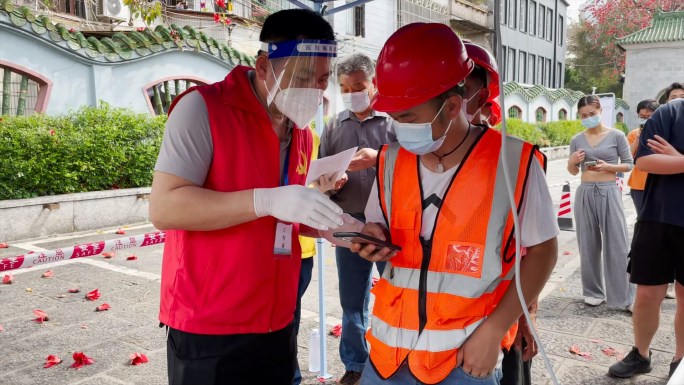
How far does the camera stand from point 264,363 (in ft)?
6.40

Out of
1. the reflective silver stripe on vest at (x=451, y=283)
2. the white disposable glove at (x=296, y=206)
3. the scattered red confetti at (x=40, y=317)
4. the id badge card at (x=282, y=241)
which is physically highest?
the white disposable glove at (x=296, y=206)

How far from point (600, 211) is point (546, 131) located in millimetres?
20526

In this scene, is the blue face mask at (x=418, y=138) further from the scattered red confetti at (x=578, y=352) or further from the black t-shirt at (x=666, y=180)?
the scattered red confetti at (x=578, y=352)

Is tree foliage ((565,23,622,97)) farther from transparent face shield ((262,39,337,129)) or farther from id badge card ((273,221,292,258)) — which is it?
id badge card ((273,221,292,258))

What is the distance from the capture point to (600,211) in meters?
5.16

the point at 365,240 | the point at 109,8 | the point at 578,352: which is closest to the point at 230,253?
the point at 365,240

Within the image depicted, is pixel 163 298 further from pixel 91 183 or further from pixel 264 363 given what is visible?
pixel 91 183

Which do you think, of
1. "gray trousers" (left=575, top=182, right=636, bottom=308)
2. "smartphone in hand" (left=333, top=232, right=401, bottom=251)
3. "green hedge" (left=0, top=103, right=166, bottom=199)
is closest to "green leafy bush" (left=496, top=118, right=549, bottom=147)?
"green hedge" (left=0, top=103, right=166, bottom=199)

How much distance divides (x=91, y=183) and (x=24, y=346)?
480 cm

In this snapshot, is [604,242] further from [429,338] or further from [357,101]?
[429,338]

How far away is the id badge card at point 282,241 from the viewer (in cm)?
189

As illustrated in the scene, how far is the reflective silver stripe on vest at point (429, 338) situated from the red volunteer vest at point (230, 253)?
444 mm

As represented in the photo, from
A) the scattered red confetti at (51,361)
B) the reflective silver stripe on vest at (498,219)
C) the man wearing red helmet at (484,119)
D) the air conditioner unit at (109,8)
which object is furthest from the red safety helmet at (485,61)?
the air conditioner unit at (109,8)

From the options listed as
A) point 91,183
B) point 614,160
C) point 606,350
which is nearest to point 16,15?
point 91,183
